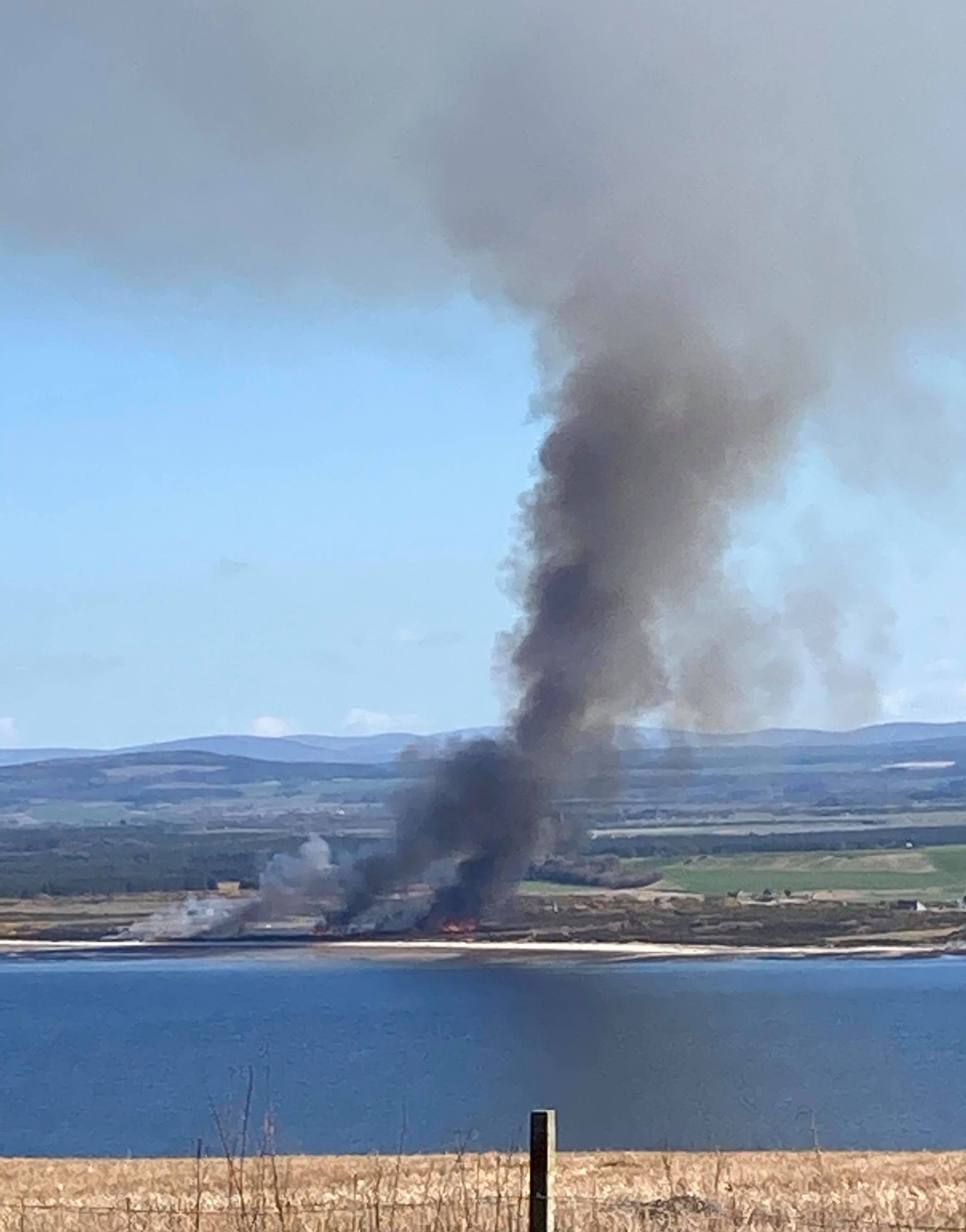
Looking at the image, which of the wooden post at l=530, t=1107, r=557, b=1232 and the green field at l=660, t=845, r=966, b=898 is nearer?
the wooden post at l=530, t=1107, r=557, b=1232

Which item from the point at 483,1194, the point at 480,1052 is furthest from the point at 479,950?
the point at 483,1194

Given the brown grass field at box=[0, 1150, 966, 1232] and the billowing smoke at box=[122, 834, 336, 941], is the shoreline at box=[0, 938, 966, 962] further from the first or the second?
the brown grass field at box=[0, 1150, 966, 1232]

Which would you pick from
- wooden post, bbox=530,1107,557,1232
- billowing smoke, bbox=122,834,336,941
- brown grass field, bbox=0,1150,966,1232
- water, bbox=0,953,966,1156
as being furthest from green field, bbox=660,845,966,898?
Result: wooden post, bbox=530,1107,557,1232

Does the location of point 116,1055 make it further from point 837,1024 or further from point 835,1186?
point 835,1186

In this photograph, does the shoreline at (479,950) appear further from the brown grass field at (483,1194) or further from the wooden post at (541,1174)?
the wooden post at (541,1174)

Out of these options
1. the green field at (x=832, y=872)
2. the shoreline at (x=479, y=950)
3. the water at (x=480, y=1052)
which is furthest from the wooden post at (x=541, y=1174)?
the green field at (x=832, y=872)

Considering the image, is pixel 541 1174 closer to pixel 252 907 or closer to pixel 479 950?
pixel 479 950
